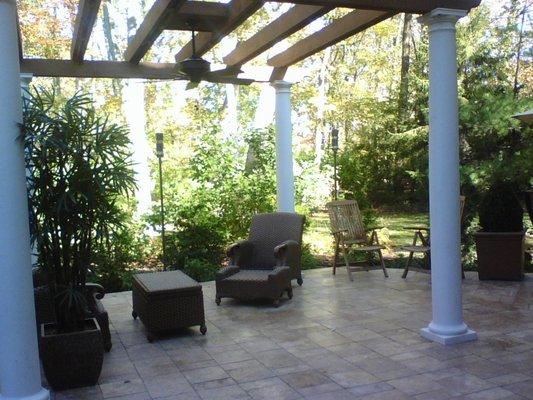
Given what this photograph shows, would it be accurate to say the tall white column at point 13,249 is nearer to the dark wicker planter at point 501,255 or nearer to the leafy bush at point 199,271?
the leafy bush at point 199,271

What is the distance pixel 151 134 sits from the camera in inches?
563

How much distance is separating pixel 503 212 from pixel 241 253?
2.99 meters

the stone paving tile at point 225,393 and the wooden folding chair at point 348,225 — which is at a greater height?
the wooden folding chair at point 348,225

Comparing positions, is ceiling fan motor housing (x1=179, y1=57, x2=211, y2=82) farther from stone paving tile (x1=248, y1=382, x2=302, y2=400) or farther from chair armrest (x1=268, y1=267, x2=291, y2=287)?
stone paving tile (x1=248, y1=382, x2=302, y2=400)

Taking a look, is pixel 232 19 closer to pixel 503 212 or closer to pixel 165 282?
pixel 165 282

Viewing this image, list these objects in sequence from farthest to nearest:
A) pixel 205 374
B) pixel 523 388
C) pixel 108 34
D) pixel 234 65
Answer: pixel 108 34 → pixel 234 65 → pixel 205 374 → pixel 523 388

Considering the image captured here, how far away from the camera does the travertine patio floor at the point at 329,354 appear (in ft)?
10.5

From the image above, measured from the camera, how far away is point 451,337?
391 cm

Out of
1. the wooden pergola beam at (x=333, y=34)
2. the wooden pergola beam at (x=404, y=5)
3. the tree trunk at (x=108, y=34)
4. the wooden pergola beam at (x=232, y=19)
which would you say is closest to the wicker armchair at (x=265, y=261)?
the wooden pergola beam at (x=333, y=34)

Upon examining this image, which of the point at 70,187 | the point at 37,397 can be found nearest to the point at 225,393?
the point at 37,397

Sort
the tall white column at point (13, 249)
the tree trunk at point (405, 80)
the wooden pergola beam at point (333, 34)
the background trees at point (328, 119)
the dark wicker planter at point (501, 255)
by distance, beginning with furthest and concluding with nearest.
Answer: the tree trunk at point (405, 80) → the background trees at point (328, 119) → the dark wicker planter at point (501, 255) → the wooden pergola beam at point (333, 34) → the tall white column at point (13, 249)

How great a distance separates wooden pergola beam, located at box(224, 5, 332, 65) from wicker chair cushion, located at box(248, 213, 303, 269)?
5.97ft

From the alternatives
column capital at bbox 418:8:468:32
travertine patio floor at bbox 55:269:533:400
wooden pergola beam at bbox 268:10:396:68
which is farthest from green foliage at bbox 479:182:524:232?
column capital at bbox 418:8:468:32

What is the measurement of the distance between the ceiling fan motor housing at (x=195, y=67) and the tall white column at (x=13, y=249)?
181 centimetres
